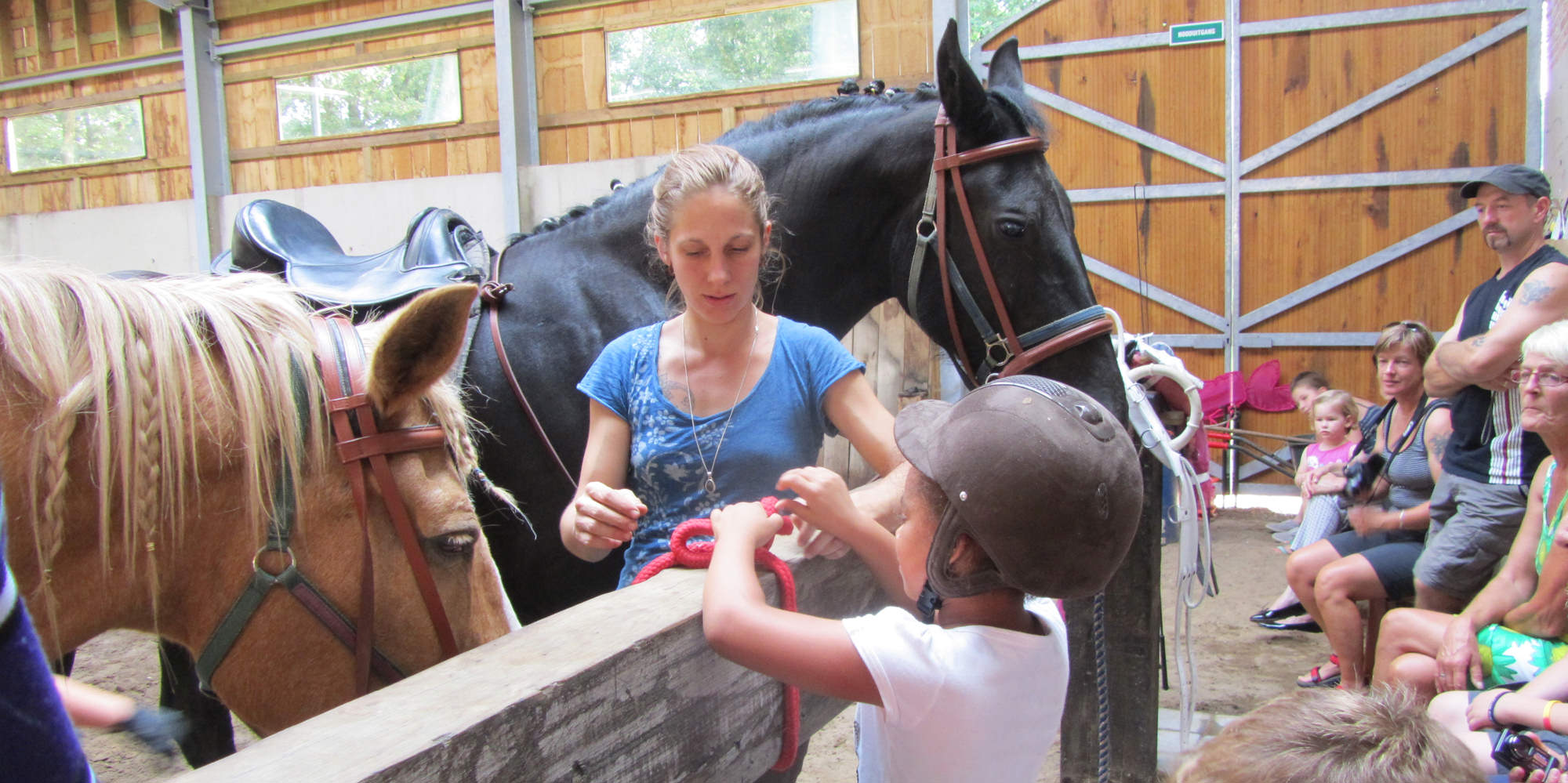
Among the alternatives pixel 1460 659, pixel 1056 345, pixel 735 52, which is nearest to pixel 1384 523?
pixel 1460 659

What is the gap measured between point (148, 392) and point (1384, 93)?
6.76m

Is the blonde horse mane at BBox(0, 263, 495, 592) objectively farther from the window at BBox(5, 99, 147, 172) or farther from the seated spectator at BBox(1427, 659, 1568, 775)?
the window at BBox(5, 99, 147, 172)

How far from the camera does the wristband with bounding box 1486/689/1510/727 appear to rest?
1.94m

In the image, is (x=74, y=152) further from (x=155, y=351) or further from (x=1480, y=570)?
(x=1480, y=570)

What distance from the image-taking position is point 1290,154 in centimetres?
585

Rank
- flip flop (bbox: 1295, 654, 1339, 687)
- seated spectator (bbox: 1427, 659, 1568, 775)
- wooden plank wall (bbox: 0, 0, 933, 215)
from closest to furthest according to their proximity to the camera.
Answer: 1. seated spectator (bbox: 1427, 659, 1568, 775)
2. flip flop (bbox: 1295, 654, 1339, 687)
3. wooden plank wall (bbox: 0, 0, 933, 215)

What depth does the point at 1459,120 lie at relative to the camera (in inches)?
217

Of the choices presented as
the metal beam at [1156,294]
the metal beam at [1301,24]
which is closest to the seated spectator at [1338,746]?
the metal beam at [1156,294]

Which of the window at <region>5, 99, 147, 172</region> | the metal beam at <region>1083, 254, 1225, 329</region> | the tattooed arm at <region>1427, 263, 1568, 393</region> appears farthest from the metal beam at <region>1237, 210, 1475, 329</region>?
the window at <region>5, 99, 147, 172</region>

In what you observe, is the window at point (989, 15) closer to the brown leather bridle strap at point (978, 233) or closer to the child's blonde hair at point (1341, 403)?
the child's blonde hair at point (1341, 403)

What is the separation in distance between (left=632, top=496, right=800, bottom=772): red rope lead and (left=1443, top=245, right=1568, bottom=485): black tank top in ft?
8.38

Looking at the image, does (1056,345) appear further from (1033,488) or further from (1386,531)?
(1386,531)

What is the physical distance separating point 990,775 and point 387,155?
7.76 metres

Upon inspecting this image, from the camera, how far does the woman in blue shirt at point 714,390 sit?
58.1 inches
